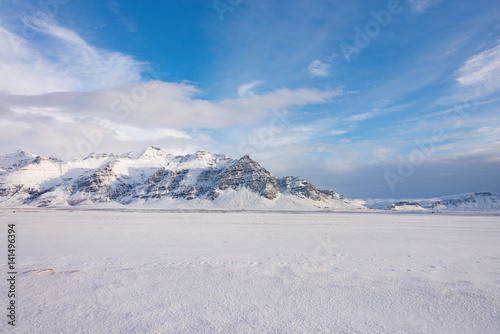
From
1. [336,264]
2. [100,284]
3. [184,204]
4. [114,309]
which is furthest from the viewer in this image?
[184,204]

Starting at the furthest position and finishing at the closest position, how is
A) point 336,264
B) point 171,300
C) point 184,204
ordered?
point 184,204 → point 336,264 → point 171,300

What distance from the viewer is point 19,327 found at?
611 cm

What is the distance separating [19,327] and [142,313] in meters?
2.76

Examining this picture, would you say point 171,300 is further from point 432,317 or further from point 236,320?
point 432,317

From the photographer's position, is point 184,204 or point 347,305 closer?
point 347,305

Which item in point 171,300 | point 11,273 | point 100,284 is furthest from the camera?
point 11,273

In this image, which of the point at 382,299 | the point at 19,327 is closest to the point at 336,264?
the point at 382,299

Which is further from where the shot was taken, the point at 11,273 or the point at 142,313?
the point at 11,273

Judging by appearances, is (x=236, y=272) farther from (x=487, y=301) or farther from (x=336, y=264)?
(x=487, y=301)

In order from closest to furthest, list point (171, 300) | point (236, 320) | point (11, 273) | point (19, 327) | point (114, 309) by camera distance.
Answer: point (19, 327), point (236, 320), point (114, 309), point (171, 300), point (11, 273)

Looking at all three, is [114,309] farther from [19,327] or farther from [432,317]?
[432,317]

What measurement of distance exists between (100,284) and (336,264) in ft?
33.6

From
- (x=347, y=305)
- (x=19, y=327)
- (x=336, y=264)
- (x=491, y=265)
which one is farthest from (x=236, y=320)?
(x=491, y=265)

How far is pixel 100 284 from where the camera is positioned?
9.07 meters
